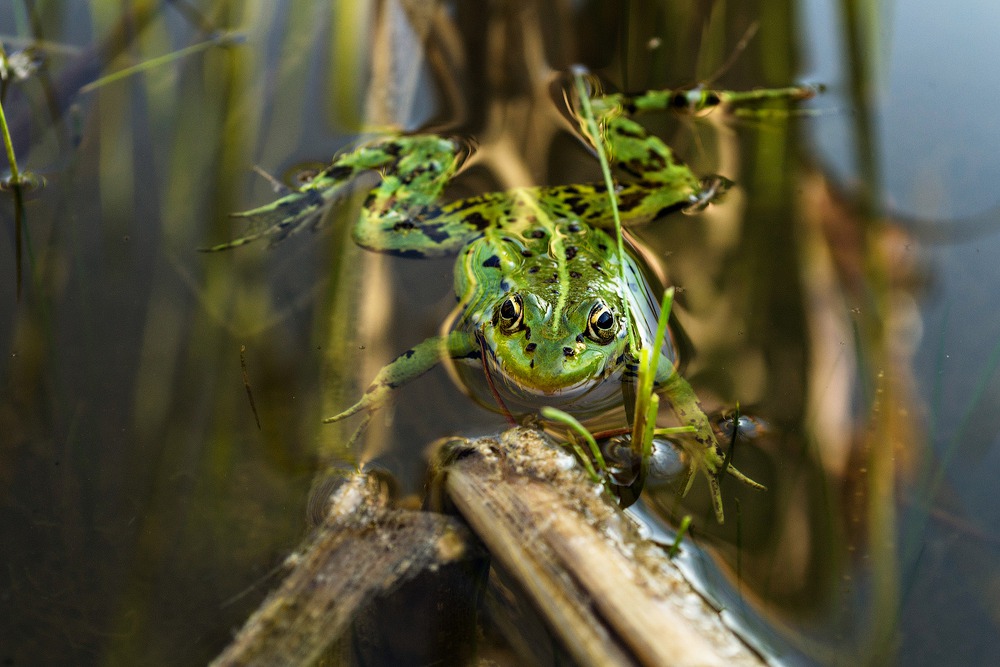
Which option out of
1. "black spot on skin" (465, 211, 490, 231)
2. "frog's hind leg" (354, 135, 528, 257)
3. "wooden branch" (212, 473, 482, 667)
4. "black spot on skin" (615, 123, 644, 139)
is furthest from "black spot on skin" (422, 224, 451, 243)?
"wooden branch" (212, 473, 482, 667)

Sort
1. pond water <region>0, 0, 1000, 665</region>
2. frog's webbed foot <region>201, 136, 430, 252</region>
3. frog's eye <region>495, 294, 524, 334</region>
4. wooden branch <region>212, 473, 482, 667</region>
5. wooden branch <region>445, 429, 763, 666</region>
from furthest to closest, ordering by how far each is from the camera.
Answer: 1. frog's webbed foot <region>201, 136, 430, 252</region>
2. frog's eye <region>495, 294, 524, 334</region>
3. pond water <region>0, 0, 1000, 665</region>
4. wooden branch <region>212, 473, 482, 667</region>
5. wooden branch <region>445, 429, 763, 666</region>

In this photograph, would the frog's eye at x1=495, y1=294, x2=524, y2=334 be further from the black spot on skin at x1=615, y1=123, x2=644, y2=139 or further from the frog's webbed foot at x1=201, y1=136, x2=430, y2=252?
the black spot on skin at x1=615, y1=123, x2=644, y2=139

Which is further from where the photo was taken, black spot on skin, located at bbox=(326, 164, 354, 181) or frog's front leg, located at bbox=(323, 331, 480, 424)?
black spot on skin, located at bbox=(326, 164, 354, 181)

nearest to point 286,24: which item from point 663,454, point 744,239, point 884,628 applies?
point 744,239

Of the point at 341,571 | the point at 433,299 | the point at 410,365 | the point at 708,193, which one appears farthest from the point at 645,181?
the point at 341,571

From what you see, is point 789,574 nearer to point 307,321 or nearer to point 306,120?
point 307,321

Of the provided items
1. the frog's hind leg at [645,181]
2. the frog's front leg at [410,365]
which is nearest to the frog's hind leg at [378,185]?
the frog's front leg at [410,365]

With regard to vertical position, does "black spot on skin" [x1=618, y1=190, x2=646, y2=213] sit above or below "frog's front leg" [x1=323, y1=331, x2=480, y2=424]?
above

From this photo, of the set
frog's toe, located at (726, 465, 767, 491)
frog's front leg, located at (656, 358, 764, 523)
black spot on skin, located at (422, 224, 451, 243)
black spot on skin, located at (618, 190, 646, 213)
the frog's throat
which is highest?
black spot on skin, located at (618, 190, 646, 213)
